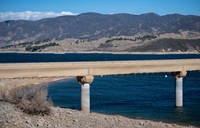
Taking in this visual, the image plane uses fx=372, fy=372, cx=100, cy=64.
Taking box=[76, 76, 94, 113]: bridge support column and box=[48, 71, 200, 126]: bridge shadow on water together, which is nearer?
box=[48, 71, 200, 126]: bridge shadow on water

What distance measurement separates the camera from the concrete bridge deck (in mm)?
37438

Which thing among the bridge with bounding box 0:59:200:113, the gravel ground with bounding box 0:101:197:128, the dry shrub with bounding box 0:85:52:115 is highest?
the bridge with bounding box 0:59:200:113

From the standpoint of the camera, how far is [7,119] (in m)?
28.9

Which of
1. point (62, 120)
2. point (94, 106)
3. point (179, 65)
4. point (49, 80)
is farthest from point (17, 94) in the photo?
point (49, 80)

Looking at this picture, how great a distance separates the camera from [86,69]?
136 feet

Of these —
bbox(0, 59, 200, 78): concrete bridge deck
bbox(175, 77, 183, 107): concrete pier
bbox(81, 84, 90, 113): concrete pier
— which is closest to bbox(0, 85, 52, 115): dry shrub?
bbox(0, 59, 200, 78): concrete bridge deck

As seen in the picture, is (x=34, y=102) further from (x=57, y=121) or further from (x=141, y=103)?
(x=141, y=103)

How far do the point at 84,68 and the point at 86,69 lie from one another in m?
0.29

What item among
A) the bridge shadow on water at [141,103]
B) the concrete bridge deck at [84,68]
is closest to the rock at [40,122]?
the concrete bridge deck at [84,68]

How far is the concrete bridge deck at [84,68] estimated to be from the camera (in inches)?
1474

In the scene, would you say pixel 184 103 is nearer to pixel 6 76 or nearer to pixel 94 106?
pixel 94 106

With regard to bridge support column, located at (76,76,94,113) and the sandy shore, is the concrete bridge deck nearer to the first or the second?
bridge support column, located at (76,76,94,113)

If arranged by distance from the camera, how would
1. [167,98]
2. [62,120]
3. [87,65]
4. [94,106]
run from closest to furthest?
[62,120], [87,65], [94,106], [167,98]

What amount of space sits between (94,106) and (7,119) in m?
18.3
